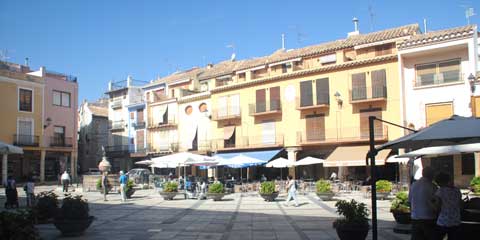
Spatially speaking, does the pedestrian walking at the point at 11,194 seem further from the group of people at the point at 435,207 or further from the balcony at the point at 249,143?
the balcony at the point at 249,143

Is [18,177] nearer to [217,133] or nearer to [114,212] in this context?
[217,133]

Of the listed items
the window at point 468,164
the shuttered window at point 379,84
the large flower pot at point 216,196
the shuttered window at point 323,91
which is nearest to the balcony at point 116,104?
the shuttered window at point 323,91

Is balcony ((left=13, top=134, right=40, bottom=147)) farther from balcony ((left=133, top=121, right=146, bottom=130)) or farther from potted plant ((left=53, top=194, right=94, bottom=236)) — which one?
potted plant ((left=53, top=194, right=94, bottom=236))

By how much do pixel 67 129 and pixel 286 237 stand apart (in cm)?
4117

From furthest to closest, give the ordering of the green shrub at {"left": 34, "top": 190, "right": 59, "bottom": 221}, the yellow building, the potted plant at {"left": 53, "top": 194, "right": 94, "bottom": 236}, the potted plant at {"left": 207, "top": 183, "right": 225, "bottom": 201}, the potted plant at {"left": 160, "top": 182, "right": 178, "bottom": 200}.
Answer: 1. the yellow building
2. the potted plant at {"left": 160, "top": 182, "right": 178, "bottom": 200}
3. the potted plant at {"left": 207, "top": 183, "right": 225, "bottom": 201}
4. the green shrub at {"left": 34, "top": 190, "right": 59, "bottom": 221}
5. the potted plant at {"left": 53, "top": 194, "right": 94, "bottom": 236}

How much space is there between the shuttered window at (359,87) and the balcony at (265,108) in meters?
6.79

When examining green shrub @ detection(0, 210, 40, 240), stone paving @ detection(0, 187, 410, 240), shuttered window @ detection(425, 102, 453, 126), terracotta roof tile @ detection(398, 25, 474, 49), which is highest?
terracotta roof tile @ detection(398, 25, 474, 49)

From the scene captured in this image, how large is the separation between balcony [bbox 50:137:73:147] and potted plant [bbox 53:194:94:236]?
37.0 m

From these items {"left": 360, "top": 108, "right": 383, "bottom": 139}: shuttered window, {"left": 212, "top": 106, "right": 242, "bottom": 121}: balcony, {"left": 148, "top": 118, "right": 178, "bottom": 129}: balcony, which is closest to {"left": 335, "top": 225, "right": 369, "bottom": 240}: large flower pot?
{"left": 360, "top": 108, "right": 383, "bottom": 139}: shuttered window

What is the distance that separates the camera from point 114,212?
62.1 ft

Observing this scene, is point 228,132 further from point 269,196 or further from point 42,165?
point 269,196

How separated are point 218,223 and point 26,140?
34.6 meters

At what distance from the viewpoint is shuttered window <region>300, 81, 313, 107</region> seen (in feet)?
127

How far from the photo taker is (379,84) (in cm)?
3512
